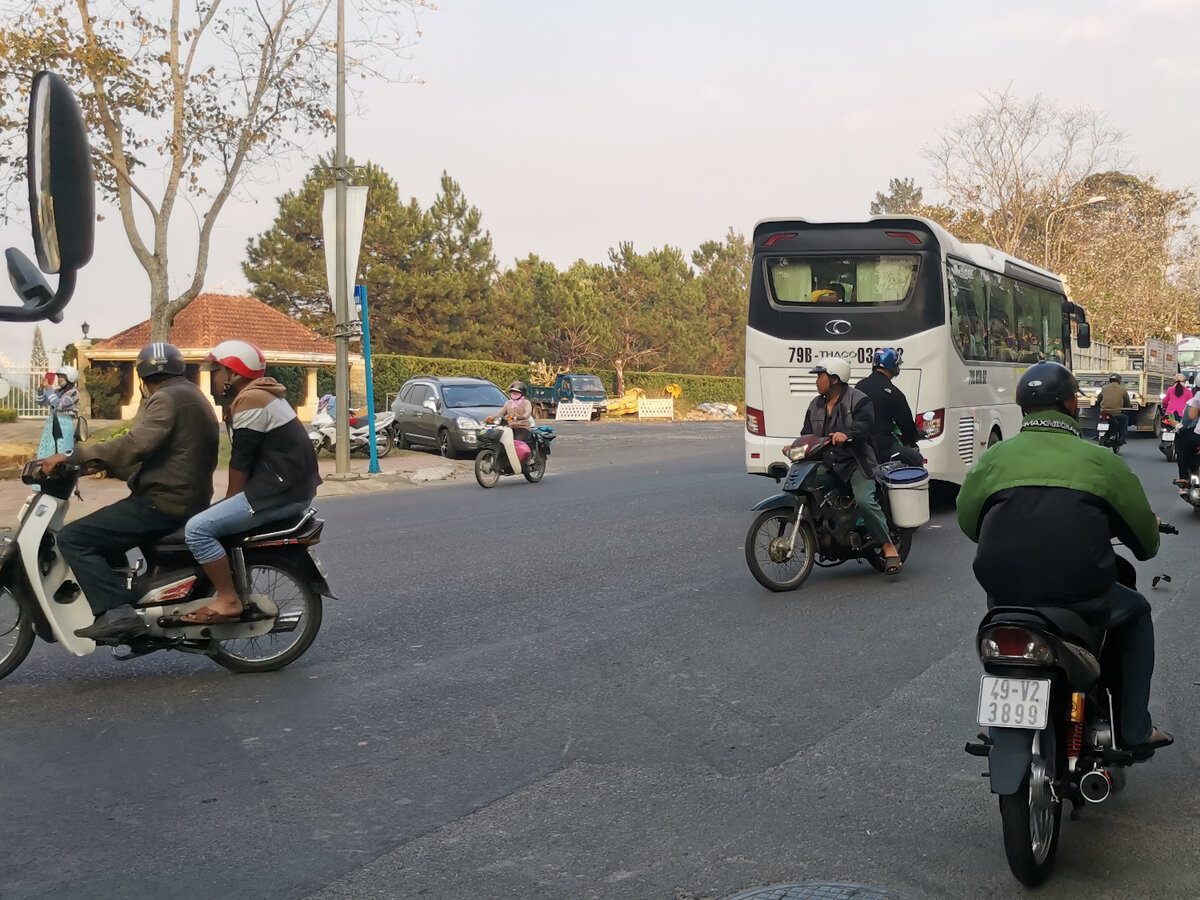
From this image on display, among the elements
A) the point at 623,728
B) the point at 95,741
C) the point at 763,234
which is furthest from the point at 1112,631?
the point at 763,234

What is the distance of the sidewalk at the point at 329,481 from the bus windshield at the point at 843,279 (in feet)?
24.6

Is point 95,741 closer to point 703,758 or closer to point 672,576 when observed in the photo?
point 703,758

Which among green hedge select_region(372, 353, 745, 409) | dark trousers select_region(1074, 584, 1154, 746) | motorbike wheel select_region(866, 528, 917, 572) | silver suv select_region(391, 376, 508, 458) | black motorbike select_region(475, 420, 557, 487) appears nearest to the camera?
dark trousers select_region(1074, 584, 1154, 746)

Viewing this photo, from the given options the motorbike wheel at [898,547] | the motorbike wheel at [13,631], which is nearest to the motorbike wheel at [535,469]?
the motorbike wheel at [898,547]

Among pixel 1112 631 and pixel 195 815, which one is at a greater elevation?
pixel 1112 631

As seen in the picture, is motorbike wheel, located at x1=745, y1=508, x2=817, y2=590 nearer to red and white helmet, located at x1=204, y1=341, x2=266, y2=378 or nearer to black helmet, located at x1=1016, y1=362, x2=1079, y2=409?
red and white helmet, located at x1=204, y1=341, x2=266, y2=378

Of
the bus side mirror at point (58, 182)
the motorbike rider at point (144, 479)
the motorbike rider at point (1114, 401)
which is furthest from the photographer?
the motorbike rider at point (1114, 401)

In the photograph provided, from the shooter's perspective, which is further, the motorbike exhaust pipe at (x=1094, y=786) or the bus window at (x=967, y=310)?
the bus window at (x=967, y=310)

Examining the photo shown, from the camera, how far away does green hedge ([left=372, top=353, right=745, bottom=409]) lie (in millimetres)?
49625

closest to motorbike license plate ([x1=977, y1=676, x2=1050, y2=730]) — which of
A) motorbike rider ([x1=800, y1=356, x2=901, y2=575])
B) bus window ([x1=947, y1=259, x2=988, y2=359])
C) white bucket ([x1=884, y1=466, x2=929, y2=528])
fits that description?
motorbike rider ([x1=800, y1=356, x2=901, y2=575])

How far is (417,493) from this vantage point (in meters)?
19.2

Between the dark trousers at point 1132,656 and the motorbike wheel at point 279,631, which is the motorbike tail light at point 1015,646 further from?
the motorbike wheel at point 279,631

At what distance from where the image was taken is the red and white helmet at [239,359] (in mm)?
6766

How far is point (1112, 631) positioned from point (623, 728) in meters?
2.23
